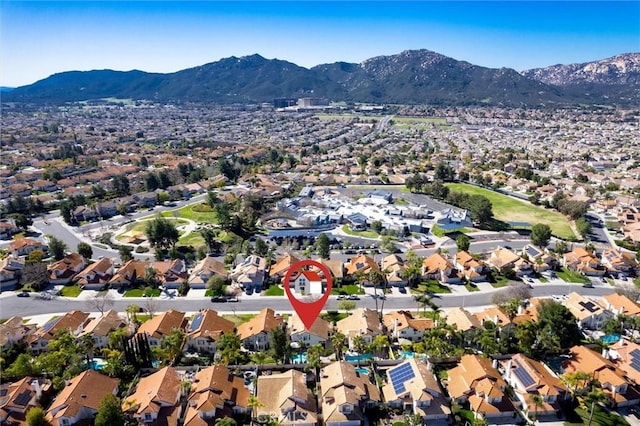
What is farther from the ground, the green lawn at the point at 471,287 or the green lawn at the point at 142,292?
the green lawn at the point at 471,287

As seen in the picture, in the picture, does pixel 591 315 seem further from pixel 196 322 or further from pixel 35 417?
pixel 35 417

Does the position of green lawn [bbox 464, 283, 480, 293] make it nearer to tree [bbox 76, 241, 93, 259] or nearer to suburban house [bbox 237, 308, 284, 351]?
suburban house [bbox 237, 308, 284, 351]

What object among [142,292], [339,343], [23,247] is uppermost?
[339,343]

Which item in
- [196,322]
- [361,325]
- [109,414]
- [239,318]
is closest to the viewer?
[109,414]

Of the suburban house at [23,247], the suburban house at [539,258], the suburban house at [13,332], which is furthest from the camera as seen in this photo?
the suburban house at [23,247]


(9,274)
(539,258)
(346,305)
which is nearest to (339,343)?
(346,305)

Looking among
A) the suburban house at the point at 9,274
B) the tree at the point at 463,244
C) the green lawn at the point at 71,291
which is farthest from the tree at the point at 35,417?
the tree at the point at 463,244

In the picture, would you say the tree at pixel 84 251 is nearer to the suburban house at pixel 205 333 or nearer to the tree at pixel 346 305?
the suburban house at pixel 205 333

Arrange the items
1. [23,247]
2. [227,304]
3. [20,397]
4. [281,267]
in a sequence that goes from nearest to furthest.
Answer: [20,397] → [227,304] → [281,267] → [23,247]
